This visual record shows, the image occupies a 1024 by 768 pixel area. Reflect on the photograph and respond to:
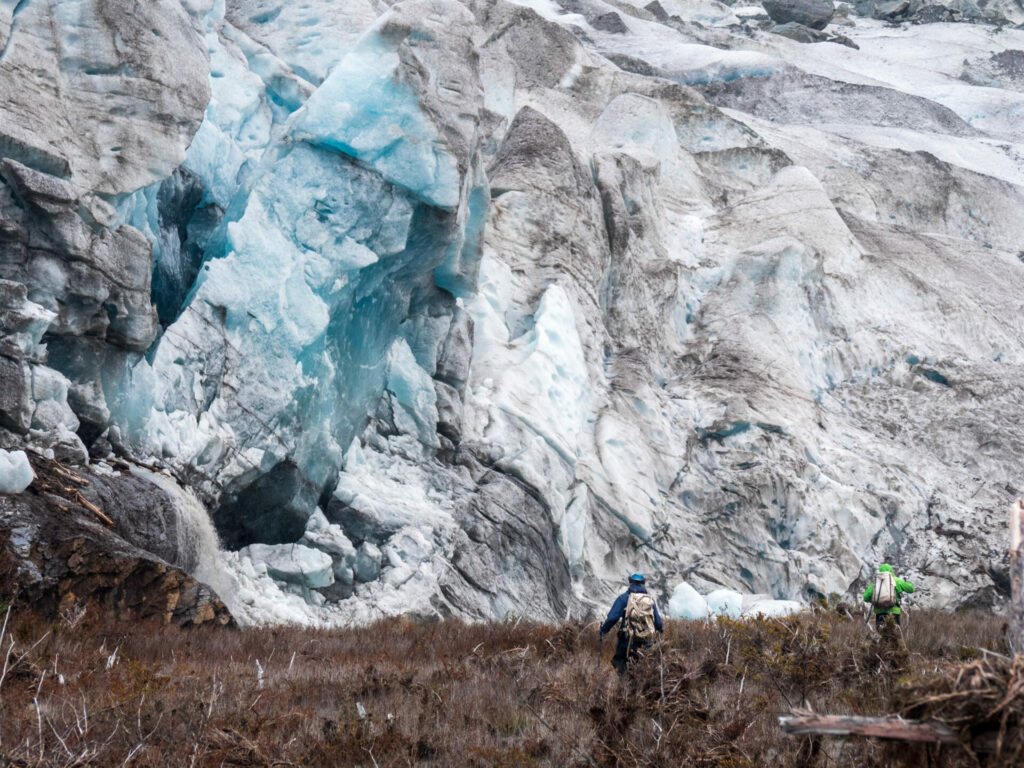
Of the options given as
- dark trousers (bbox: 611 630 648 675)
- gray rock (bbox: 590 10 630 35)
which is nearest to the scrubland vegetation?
dark trousers (bbox: 611 630 648 675)

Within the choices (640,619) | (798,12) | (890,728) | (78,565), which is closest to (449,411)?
(78,565)

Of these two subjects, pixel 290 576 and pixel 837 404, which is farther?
pixel 837 404

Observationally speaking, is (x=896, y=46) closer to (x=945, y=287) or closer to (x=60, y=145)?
(x=945, y=287)

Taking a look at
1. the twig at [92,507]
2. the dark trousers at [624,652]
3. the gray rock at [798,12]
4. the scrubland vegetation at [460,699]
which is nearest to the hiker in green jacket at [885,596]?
the scrubland vegetation at [460,699]

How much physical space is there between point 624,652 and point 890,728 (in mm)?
4782

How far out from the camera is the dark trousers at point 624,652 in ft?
23.9

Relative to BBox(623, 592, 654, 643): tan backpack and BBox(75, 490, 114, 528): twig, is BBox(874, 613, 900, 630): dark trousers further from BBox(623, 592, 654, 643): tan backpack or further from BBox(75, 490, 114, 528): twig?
BBox(75, 490, 114, 528): twig

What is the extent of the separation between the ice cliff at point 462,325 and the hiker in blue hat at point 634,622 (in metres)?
5.46

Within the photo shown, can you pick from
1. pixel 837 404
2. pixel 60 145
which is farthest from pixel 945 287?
pixel 60 145

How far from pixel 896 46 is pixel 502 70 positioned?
153 feet

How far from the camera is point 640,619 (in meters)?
7.42

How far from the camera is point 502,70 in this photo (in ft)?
100

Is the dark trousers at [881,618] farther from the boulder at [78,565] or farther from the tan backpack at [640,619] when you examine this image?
the boulder at [78,565]

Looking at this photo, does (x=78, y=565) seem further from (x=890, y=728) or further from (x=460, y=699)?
(x=890, y=728)
